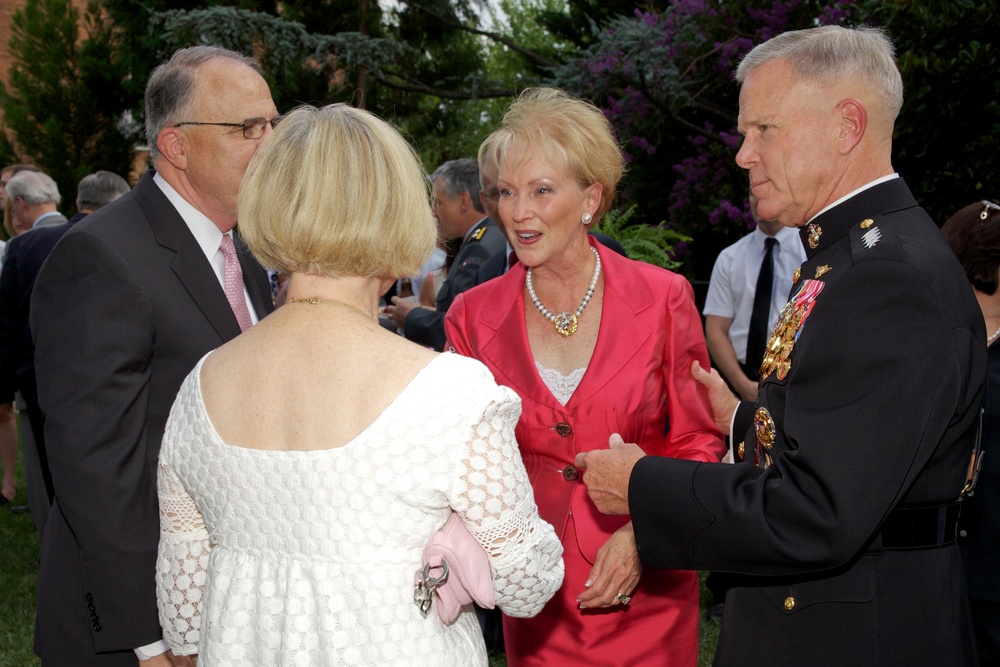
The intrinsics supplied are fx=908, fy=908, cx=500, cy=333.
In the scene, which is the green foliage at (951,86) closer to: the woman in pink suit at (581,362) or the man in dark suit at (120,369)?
the woman in pink suit at (581,362)

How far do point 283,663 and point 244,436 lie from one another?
0.46 meters

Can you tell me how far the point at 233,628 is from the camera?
1847 millimetres

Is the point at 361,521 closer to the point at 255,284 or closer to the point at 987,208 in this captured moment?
the point at 255,284

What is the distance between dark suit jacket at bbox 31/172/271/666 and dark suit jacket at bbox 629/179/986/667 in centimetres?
123

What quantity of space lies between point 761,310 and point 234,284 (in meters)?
3.67

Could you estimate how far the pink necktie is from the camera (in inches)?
110

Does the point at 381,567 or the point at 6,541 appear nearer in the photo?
the point at 381,567

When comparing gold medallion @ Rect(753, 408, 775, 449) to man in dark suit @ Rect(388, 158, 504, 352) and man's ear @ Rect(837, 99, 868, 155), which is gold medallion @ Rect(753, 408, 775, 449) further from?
man in dark suit @ Rect(388, 158, 504, 352)

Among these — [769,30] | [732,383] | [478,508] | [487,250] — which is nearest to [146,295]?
[478,508]

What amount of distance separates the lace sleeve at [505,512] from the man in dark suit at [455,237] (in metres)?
2.92

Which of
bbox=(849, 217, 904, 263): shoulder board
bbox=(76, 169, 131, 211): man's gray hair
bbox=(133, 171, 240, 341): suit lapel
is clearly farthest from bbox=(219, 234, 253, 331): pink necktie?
bbox=(76, 169, 131, 211): man's gray hair

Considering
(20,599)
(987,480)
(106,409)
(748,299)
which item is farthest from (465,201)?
(106,409)

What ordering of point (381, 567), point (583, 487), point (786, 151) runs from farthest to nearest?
point (583, 487), point (786, 151), point (381, 567)

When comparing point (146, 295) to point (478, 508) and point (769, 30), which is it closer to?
point (478, 508)
